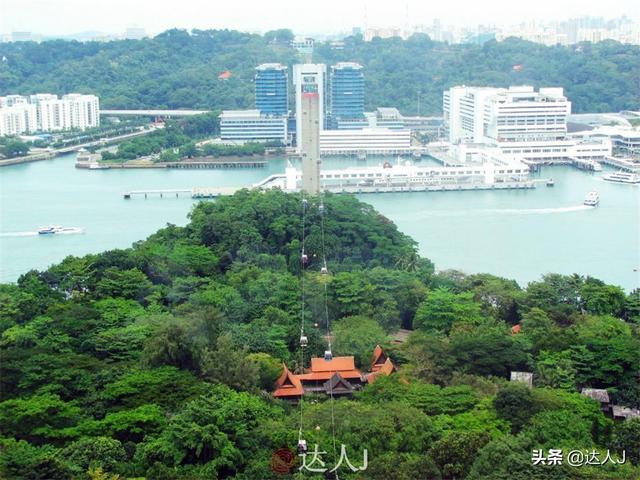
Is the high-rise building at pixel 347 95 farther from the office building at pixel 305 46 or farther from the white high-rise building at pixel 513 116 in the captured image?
the white high-rise building at pixel 513 116

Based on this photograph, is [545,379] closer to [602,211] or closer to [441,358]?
[441,358]

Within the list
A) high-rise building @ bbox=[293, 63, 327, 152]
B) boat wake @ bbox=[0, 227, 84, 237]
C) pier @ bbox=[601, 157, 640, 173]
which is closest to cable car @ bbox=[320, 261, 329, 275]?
boat wake @ bbox=[0, 227, 84, 237]

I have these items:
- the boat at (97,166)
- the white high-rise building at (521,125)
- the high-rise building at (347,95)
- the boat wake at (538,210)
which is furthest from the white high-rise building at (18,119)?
the boat wake at (538,210)

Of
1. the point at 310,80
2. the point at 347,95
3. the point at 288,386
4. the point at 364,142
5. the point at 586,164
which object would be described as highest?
the point at 310,80

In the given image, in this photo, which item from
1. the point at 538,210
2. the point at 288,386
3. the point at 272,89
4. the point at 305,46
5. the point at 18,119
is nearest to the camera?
the point at 288,386

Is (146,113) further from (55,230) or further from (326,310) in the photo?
(326,310)

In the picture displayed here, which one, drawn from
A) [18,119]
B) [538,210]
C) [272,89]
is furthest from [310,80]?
[538,210]
